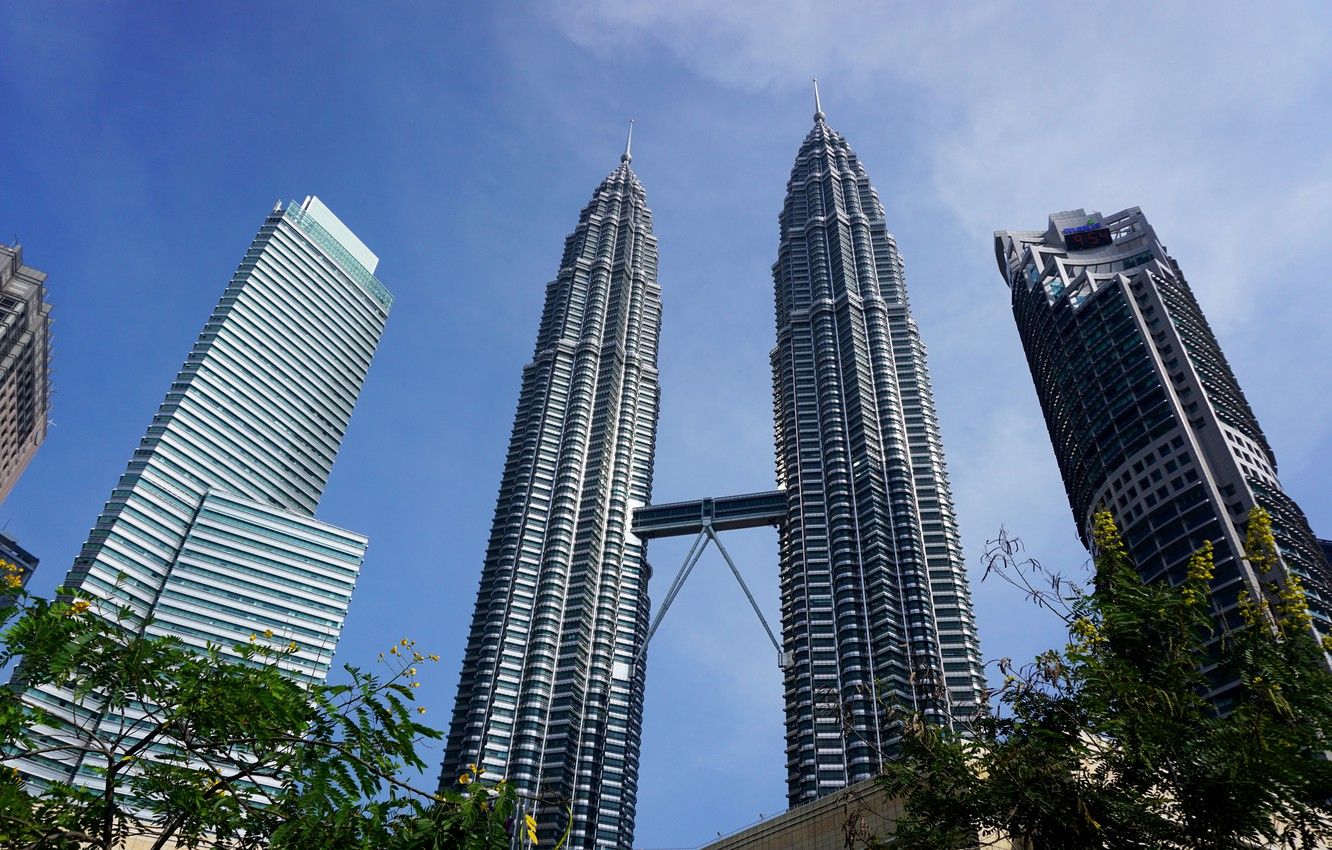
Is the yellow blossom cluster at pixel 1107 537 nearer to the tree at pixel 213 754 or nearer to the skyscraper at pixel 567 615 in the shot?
the tree at pixel 213 754

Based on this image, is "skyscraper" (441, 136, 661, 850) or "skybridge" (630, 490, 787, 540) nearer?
"skyscraper" (441, 136, 661, 850)

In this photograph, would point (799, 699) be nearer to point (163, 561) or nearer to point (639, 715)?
point (639, 715)

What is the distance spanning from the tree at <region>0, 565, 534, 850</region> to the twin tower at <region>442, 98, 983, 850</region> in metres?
120

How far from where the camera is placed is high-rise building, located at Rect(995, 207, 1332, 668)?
10925 cm

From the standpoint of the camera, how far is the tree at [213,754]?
13.4m

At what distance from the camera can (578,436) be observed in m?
185

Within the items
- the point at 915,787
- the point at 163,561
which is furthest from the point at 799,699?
the point at 915,787

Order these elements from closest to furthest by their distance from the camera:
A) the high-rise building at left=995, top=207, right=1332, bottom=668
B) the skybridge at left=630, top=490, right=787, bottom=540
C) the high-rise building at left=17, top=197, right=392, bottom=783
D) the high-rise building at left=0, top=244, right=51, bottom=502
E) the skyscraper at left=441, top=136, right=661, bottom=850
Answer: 1. the high-rise building at left=995, top=207, right=1332, bottom=668
2. the high-rise building at left=0, top=244, right=51, bottom=502
3. the high-rise building at left=17, top=197, right=392, bottom=783
4. the skyscraper at left=441, top=136, right=661, bottom=850
5. the skybridge at left=630, top=490, right=787, bottom=540

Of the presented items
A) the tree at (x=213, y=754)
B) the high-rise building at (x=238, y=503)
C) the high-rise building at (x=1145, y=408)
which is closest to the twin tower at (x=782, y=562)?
the high-rise building at (x=1145, y=408)

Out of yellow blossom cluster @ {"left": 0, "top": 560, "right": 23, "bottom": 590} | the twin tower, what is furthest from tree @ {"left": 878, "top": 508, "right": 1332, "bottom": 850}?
the twin tower

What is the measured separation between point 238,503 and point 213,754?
159520mm

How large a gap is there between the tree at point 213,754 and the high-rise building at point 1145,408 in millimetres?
98641

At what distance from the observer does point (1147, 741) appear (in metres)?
18.2

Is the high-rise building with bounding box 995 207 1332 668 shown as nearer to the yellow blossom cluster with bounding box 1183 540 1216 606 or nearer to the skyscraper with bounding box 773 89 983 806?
the skyscraper with bounding box 773 89 983 806
